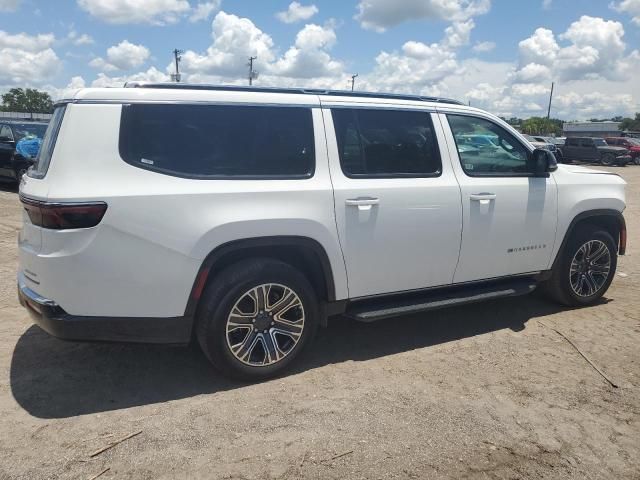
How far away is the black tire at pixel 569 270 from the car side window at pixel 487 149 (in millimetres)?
914

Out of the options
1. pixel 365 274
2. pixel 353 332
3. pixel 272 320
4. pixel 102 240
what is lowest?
pixel 353 332

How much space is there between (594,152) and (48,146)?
32.5 meters

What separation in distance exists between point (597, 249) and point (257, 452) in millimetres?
3999

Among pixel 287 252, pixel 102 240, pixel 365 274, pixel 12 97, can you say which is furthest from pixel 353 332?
pixel 12 97

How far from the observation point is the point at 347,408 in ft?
11.0

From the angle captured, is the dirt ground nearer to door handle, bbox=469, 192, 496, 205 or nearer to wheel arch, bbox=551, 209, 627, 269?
wheel arch, bbox=551, 209, 627, 269

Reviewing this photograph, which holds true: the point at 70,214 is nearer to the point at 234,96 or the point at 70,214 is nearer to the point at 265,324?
the point at 234,96

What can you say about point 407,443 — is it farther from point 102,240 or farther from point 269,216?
point 102,240

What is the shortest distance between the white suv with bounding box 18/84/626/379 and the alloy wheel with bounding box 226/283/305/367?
13 millimetres

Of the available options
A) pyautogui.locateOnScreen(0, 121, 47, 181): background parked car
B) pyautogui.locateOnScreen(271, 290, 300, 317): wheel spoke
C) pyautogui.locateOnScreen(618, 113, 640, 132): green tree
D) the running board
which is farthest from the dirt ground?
pyautogui.locateOnScreen(618, 113, 640, 132): green tree

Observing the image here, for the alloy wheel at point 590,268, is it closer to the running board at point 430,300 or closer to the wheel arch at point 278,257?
the running board at point 430,300

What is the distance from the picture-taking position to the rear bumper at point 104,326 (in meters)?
3.11

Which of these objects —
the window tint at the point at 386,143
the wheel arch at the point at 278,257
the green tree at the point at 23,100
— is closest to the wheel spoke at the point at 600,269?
the window tint at the point at 386,143

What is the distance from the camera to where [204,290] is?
3410 mm
